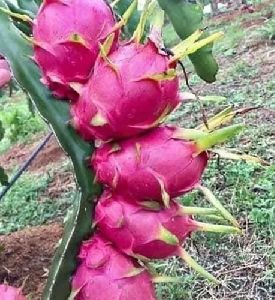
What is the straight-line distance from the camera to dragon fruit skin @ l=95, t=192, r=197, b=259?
698mm

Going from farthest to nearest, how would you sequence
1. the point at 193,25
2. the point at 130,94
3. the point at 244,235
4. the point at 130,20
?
the point at 244,235 → the point at 130,20 → the point at 193,25 → the point at 130,94

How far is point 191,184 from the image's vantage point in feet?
2.28

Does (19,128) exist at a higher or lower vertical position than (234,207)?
lower

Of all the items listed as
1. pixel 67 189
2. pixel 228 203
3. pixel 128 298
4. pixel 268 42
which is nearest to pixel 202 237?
pixel 228 203

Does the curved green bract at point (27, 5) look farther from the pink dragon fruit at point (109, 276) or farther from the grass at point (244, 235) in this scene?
the pink dragon fruit at point (109, 276)

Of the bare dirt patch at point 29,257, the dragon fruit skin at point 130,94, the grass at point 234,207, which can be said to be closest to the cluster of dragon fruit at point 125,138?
the dragon fruit skin at point 130,94

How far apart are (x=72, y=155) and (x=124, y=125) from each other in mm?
88

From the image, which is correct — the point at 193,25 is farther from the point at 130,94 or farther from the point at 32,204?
the point at 32,204

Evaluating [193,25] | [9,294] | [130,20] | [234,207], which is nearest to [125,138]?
[9,294]

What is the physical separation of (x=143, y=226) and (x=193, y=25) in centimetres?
43

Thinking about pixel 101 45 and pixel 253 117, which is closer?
pixel 101 45

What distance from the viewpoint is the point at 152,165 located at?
68 centimetres

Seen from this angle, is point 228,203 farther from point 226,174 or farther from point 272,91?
point 272,91

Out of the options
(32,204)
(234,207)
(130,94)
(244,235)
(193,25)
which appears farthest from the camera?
(32,204)
